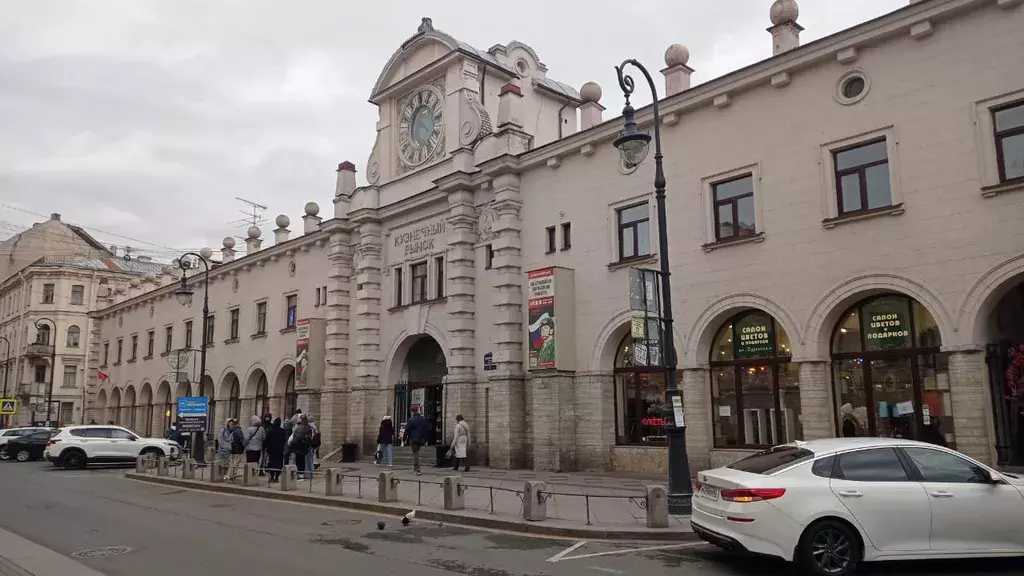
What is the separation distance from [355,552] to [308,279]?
→ 2518cm

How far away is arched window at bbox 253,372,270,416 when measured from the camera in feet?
125

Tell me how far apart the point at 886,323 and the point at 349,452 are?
62.7 feet

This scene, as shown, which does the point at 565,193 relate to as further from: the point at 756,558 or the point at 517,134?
the point at 756,558

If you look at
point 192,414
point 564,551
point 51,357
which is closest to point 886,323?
point 564,551

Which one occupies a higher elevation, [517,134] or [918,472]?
[517,134]

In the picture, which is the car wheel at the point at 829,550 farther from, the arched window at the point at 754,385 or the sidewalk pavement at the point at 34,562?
the arched window at the point at 754,385

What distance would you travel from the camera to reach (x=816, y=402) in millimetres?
17516

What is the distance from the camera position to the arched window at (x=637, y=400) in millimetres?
21391

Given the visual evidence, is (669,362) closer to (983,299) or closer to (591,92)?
(983,299)

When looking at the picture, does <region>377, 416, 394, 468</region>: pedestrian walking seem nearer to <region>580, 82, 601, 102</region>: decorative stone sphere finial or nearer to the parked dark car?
<region>580, 82, 601, 102</region>: decorative stone sphere finial

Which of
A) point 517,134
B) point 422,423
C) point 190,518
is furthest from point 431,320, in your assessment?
point 190,518

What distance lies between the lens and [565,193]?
942 inches

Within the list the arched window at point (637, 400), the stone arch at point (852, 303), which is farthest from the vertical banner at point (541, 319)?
the stone arch at point (852, 303)

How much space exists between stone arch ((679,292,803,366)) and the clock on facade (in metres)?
12.9
